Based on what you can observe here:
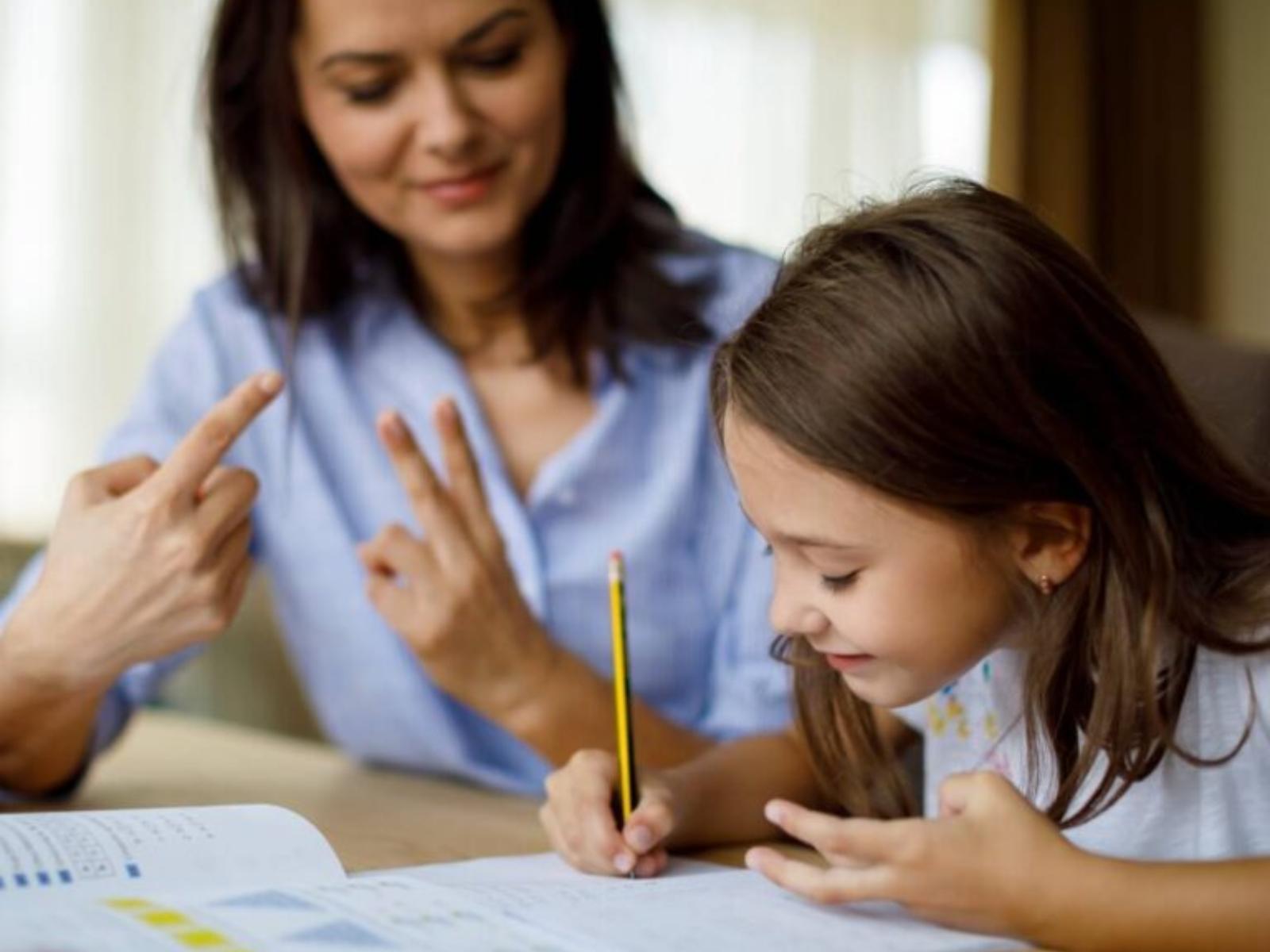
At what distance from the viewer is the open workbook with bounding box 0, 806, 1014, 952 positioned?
2.43 ft

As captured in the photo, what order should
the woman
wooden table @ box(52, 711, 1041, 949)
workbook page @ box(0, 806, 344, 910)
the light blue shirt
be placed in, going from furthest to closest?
1. the light blue shirt
2. the woman
3. wooden table @ box(52, 711, 1041, 949)
4. workbook page @ box(0, 806, 344, 910)

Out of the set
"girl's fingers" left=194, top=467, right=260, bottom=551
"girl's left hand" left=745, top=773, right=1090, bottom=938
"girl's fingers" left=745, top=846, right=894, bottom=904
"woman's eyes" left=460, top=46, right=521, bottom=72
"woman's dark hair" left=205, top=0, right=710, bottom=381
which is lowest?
"girl's fingers" left=745, top=846, right=894, bottom=904

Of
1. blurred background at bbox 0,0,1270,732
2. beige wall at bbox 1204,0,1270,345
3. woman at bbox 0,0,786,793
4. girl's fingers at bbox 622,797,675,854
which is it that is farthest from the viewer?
beige wall at bbox 1204,0,1270,345

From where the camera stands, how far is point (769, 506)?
0.89 m

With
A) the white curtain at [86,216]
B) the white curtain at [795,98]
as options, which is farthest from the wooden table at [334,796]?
the white curtain at [795,98]

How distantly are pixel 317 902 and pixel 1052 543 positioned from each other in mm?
413

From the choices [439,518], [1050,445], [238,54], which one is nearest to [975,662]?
[1050,445]

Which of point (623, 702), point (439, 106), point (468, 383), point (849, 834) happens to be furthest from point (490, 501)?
point (849, 834)

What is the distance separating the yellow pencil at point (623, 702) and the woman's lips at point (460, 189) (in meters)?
0.49

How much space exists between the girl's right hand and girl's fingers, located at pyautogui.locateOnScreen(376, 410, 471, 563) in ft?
0.91

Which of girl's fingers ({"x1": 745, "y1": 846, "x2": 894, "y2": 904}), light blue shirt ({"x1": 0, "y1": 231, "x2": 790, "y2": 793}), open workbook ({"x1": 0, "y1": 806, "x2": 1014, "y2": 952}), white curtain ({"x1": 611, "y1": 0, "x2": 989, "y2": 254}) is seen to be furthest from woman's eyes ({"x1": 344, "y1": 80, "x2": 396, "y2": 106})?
white curtain ({"x1": 611, "y1": 0, "x2": 989, "y2": 254})

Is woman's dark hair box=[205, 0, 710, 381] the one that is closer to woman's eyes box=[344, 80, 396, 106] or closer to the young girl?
woman's eyes box=[344, 80, 396, 106]

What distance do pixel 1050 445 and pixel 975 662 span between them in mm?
141

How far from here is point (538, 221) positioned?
5.02ft
